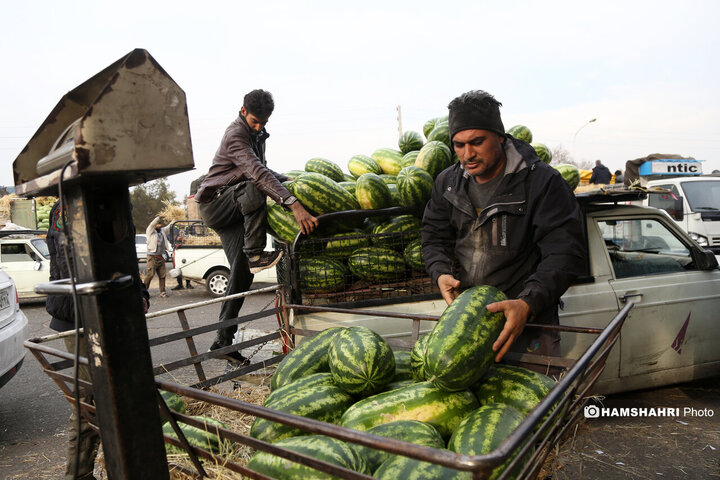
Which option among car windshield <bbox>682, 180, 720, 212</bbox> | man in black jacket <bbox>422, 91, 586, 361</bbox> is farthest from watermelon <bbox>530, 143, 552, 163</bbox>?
car windshield <bbox>682, 180, 720, 212</bbox>

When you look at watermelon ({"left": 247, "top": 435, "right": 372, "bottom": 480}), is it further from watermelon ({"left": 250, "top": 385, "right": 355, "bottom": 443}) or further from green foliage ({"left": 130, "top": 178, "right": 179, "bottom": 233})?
green foliage ({"left": 130, "top": 178, "right": 179, "bottom": 233})

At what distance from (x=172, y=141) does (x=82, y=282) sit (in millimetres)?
453

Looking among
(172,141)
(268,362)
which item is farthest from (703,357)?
(172,141)

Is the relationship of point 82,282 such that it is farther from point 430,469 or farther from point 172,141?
point 430,469

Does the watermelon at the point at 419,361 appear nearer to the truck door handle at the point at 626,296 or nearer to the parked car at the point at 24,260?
the truck door handle at the point at 626,296

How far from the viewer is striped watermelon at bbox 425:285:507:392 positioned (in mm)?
1879

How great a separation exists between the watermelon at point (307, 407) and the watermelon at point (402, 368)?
0.97 feet

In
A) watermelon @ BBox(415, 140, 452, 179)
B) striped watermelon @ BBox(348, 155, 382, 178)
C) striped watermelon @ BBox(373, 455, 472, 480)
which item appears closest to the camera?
striped watermelon @ BBox(373, 455, 472, 480)

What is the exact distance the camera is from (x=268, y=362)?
9.63ft

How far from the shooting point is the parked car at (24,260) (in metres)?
12.3

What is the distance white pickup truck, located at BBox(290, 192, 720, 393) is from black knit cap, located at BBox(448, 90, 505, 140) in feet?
5.65

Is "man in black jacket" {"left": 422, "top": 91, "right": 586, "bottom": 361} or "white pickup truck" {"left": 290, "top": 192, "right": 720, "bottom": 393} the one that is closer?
"man in black jacket" {"left": 422, "top": 91, "right": 586, "bottom": 361}

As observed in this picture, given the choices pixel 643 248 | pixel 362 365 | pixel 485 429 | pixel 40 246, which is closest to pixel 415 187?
pixel 362 365

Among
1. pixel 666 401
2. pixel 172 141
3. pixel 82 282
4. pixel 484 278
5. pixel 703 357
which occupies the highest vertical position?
pixel 172 141
